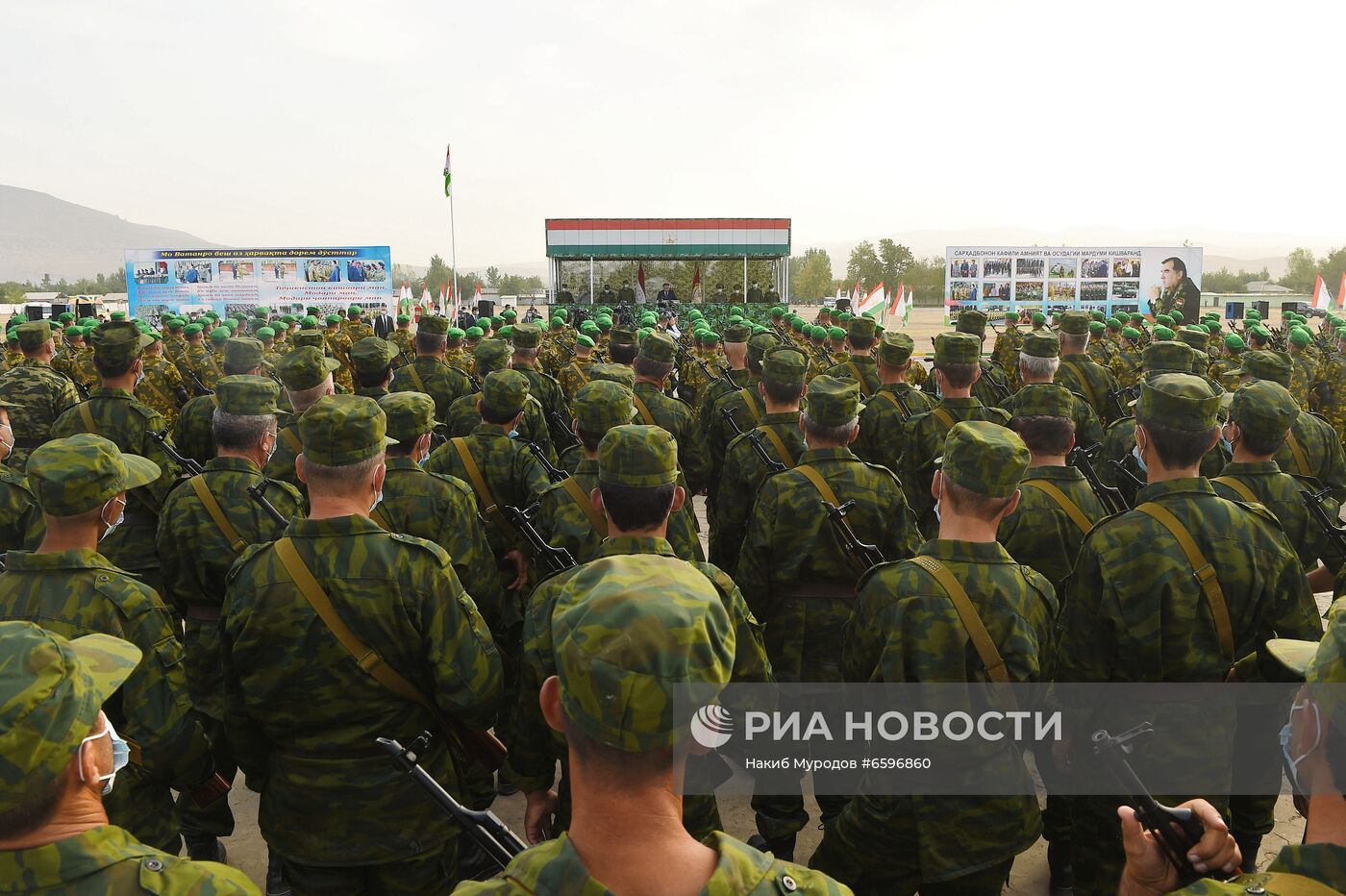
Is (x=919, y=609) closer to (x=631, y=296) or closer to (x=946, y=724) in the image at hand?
(x=946, y=724)

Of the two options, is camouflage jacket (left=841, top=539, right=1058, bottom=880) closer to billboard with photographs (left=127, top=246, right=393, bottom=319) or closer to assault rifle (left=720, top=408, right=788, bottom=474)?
assault rifle (left=720, top=408, right=788, bottom=474)

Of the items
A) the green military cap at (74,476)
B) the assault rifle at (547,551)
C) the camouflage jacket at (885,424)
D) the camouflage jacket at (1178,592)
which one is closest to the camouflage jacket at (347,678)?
the green military cap at (74,476)

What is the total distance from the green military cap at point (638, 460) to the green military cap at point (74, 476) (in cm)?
169

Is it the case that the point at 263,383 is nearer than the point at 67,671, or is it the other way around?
the point at 67,671

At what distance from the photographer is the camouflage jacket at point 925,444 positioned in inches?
251

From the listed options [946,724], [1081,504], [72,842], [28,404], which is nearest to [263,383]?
[72,842]

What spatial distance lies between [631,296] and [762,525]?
37655mm

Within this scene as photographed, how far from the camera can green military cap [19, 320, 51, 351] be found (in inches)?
339

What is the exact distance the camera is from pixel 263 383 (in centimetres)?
441

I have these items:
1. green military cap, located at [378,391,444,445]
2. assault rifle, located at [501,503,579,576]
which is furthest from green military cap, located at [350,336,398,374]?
assault rifle, located at [501,503,579,576]

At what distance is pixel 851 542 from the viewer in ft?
13.3

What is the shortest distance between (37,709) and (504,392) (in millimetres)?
3841

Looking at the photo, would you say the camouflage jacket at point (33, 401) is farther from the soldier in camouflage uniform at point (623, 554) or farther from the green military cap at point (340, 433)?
the soldier in camouflage uniform at point (623, 554)

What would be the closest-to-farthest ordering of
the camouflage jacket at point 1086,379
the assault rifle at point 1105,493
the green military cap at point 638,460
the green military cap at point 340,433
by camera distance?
the green military cap at point 340,433, the green military cap at point 638,460, the assault rifle at point 1105,493, the camouflage jacket at point 1086,379
